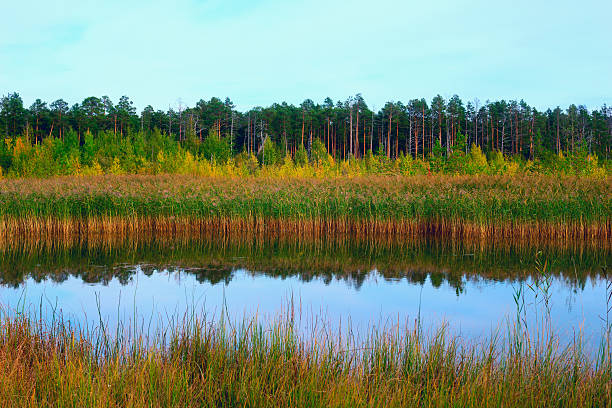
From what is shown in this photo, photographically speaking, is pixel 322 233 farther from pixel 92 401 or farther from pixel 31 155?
pixel 31 155

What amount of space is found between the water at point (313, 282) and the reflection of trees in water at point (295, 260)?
2 centimetres

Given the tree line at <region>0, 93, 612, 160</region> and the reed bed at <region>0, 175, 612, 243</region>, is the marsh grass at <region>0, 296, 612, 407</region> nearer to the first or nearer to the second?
the reed bed at <region>0, 175, 612, 243</region>

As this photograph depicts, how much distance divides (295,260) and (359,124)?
54.9 metres

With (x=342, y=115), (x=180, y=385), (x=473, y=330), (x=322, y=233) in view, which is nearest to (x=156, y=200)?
(x=322, y=233)

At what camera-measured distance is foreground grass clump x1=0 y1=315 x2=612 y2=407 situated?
3102 millimetres

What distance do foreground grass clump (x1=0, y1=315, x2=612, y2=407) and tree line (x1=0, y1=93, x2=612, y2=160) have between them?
5479 cm

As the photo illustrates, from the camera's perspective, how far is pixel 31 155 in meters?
34.0

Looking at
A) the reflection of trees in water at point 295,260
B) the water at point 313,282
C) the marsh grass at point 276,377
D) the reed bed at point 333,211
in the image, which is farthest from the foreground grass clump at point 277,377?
the reed bed at point 333,211

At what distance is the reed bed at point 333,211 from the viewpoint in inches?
503

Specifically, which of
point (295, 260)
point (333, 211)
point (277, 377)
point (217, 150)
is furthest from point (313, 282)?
point (217, 150)

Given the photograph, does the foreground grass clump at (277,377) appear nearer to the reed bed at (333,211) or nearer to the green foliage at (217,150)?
the reed bed at (333,211)

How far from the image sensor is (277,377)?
353 centimetres

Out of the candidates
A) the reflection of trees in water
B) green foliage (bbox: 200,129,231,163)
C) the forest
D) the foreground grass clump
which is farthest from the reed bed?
the forest

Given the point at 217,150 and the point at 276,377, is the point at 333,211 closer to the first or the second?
the point at 276,377
